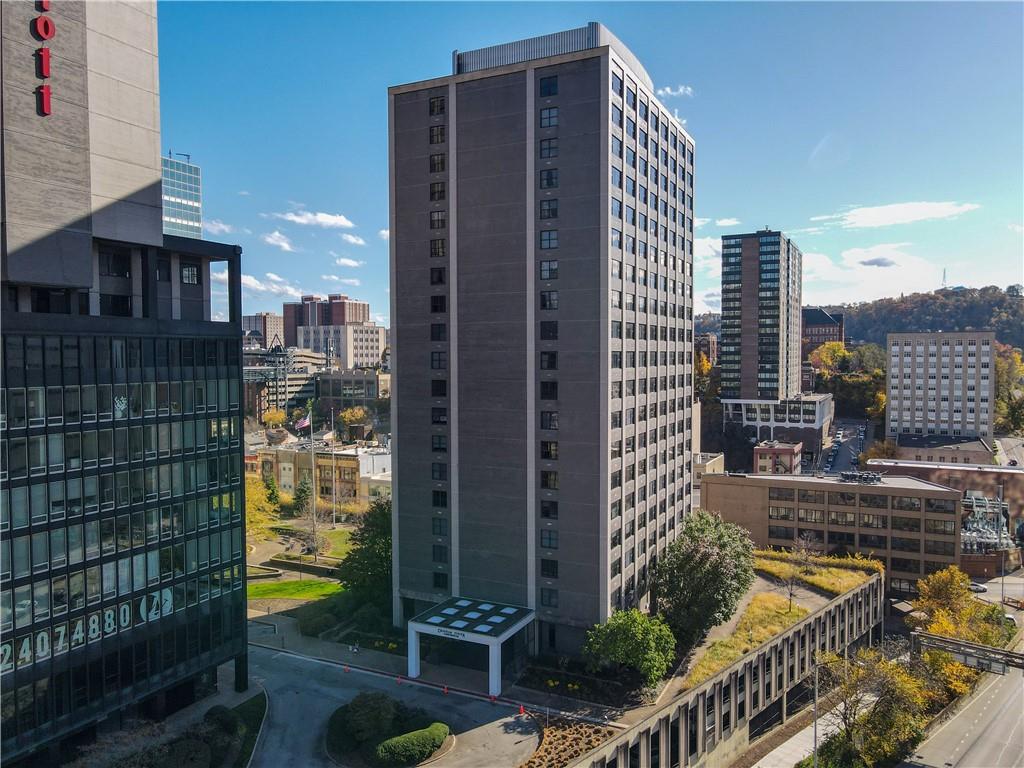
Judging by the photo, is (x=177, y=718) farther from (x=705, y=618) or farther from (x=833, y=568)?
(x=833, y=568)

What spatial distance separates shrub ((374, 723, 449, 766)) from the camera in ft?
146


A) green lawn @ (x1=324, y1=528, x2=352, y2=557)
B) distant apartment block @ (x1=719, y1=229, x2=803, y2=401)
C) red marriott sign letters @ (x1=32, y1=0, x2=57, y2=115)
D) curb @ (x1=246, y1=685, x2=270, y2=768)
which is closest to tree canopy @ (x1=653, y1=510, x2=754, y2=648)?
curb @ (x1=246, y1=685, x2=270, y2=768)

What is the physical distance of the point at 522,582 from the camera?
59656mm

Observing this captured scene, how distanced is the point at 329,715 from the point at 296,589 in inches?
1249

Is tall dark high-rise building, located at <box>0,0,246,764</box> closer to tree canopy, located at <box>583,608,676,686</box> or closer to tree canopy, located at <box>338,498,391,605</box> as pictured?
tree canopy, located at <box>338,498,391,605</box>

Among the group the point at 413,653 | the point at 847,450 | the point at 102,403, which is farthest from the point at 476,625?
the point at 847,450

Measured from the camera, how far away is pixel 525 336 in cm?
5903

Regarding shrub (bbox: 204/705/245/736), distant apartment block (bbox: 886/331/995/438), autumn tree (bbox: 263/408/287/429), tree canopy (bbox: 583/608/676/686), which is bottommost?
shrub (bbox: 204/705/245/736)

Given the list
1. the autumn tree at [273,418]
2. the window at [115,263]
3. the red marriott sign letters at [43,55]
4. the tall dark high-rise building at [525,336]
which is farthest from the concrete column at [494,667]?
the autumn tree at [273,418]

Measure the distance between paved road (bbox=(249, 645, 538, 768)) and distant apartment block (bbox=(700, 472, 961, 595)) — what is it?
175 ft

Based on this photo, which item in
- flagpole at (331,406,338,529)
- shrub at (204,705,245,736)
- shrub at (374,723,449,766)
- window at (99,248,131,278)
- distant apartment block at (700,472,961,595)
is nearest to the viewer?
shrub at (374,723,449,766)

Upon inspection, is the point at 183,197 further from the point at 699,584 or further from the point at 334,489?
the point at 699,584

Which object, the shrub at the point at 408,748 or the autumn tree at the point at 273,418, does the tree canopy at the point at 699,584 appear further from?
the autumn tree at the point at 273,418

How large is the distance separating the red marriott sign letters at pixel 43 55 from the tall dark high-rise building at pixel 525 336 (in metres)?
29.0
